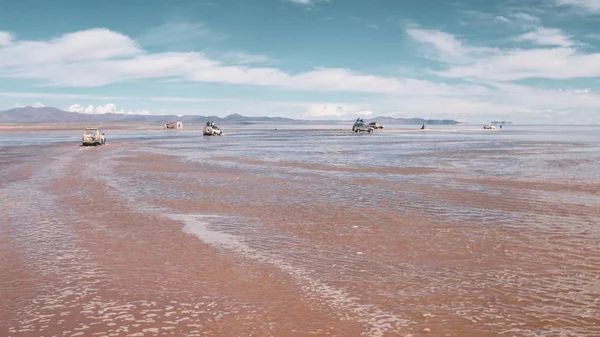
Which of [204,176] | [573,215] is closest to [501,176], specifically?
[573,215]

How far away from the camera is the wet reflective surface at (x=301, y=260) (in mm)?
6414

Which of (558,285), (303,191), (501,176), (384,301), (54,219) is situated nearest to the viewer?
(384,301)

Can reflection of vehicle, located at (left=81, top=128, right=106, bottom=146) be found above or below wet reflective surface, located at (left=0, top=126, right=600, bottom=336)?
above

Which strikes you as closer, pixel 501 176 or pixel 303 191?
pixel 303 191

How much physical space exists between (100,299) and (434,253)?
19.9ft

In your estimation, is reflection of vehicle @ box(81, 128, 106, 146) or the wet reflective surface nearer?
the wet reflective surface

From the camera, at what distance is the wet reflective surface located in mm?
6414

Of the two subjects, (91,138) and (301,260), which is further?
(91,138)

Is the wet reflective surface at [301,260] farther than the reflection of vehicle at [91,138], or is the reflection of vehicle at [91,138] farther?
the reflection of vehicle at [91,138]

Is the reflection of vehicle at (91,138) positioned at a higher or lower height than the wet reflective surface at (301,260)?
higher

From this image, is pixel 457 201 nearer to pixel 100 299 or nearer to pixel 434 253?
pixel 434 253

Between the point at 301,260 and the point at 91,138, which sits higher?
the point at 91,138

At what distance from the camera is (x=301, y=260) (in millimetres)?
9273

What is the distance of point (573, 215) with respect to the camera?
1331cm
